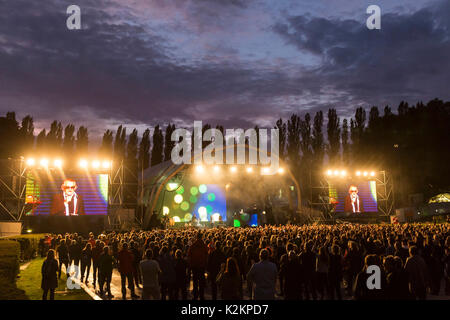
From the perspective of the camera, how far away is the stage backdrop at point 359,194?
134 feet

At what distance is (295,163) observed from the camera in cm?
6022

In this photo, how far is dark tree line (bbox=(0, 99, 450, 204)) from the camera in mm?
55656

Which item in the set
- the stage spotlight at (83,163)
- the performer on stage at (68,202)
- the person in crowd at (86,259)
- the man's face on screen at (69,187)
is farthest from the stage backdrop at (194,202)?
the person in crowd at (86,259)

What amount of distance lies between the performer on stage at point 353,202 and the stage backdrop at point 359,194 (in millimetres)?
255

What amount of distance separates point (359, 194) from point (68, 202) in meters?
30.5

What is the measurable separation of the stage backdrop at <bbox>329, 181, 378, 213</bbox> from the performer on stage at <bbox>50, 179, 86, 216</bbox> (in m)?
25.8

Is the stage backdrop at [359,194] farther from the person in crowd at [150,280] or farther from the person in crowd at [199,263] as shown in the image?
the person in crowd at [150,280]

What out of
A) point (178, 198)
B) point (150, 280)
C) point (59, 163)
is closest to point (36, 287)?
point (150, 280)

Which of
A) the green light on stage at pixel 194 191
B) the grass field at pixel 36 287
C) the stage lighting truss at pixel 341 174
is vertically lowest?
the grass field at pixel 36 287

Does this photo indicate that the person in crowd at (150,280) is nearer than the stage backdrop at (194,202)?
Yes

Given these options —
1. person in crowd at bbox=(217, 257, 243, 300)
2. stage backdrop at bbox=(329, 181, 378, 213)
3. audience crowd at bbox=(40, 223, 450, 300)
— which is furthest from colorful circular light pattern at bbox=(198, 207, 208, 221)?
person in crowd at bbox=(217, 257, 243, 300)

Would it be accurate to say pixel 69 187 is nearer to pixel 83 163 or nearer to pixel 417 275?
pixel 83 163
